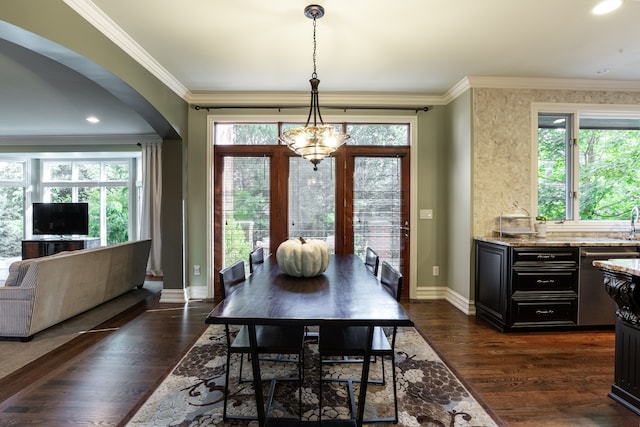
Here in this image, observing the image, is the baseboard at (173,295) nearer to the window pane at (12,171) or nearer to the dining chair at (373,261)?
the dining chair at (373,261)

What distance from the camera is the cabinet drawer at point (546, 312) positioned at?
3.20m

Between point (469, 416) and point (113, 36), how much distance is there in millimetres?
3772

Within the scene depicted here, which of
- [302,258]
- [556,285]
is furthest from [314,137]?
[556,285]

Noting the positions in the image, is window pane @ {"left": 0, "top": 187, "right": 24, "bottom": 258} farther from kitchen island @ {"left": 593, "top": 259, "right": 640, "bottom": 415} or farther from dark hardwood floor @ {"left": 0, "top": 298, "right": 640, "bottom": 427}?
kitchen island @ {"left": 593, "top": 259, "right": 640, "bottom": 415}

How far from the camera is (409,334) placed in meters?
3.11

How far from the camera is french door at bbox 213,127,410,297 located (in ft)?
14.3

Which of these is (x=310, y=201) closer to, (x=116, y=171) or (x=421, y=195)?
(x=421, y=195)

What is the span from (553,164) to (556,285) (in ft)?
4.77

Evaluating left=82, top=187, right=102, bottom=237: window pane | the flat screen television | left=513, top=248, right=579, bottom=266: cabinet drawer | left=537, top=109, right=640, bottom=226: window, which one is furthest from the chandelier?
left=82, top=187, right=102, bottom=237: window pane

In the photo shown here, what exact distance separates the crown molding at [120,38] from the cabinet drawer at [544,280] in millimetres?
4138

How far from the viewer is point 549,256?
321 cm

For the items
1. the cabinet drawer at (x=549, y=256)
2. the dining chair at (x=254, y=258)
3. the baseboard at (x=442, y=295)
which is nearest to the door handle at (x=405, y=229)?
the baseboard at (x=442, y=295)

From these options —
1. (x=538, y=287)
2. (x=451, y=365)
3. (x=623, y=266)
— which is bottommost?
(x=451, y=365)

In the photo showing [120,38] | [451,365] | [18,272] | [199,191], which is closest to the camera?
[451,365]
